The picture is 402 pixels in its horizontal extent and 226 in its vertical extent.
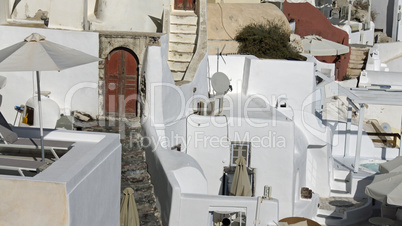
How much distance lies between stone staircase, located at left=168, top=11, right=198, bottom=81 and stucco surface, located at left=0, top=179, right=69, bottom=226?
35.0 ft

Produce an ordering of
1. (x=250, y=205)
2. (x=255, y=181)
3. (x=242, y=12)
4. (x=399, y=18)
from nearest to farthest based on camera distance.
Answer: (x=250, y=205)
(x=255, y=181)
(x=242, y=12)
(x=399, y=18)

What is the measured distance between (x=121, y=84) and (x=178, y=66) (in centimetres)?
291

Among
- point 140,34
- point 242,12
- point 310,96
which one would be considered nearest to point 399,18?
point 242,12

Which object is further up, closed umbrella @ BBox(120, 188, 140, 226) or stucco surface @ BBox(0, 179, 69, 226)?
stucco surface @ BBox(0, 179, 69, 226)

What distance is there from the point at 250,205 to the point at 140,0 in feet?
28.0

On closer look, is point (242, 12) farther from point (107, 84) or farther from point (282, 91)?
point (107, 84)

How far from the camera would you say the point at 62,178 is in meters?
6.48

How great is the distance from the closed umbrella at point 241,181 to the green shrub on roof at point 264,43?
7.75 metres

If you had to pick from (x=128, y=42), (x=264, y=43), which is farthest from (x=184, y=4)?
(x=128, y=42)

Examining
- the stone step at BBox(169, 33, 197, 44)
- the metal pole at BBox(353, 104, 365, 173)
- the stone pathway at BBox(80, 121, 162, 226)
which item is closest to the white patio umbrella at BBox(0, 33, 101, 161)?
the stone pathway at BBox(80, 121, 162, 226)

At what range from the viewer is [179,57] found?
1753 centimetres

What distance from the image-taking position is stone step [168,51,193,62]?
17.5 m

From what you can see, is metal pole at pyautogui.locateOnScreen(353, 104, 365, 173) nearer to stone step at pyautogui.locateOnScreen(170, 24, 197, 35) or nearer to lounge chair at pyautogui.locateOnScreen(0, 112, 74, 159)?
stone step at pyautogui.locateOnScreen(170, 24, 197, 35)

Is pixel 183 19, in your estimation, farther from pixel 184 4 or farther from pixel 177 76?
pixel 177 76
